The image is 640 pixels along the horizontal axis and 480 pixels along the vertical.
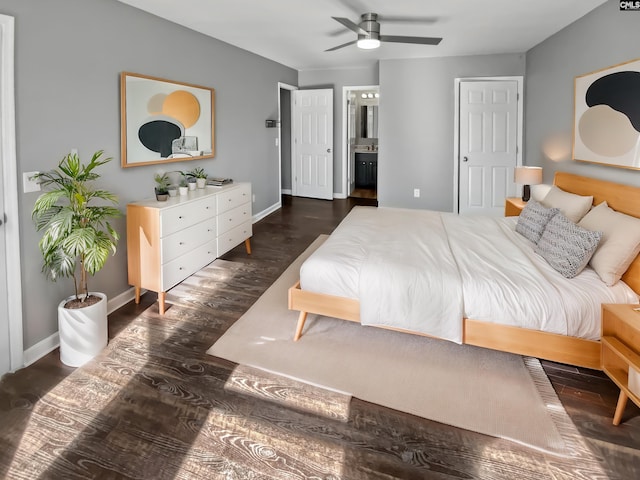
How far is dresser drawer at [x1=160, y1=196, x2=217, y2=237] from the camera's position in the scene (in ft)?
10.4

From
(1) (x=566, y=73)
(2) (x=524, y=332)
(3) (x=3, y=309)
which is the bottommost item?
(2) (x=524, y=332)

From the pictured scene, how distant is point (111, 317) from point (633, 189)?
3.91m

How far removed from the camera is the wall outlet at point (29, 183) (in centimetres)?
244

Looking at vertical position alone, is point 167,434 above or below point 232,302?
below

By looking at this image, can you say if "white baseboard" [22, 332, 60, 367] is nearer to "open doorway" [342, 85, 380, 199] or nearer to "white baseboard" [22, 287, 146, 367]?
"white baseboard" [22, 287, 146, 367]

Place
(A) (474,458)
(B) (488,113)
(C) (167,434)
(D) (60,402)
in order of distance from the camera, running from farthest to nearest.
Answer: (B) (488,113)
(D) (60,402)
(C) (167,434)
(A) (474,458)

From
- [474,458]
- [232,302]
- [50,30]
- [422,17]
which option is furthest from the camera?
[422,17]

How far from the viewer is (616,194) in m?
2.93

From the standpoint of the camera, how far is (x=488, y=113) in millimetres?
5828

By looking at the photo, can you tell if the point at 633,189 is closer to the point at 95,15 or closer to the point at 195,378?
the point at 195,378

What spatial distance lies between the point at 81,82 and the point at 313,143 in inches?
204

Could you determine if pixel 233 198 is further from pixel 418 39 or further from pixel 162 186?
pixel 418 39

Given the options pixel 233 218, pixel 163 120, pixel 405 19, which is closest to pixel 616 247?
pixel 405 19

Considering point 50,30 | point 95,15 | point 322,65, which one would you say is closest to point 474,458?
point 50,30
